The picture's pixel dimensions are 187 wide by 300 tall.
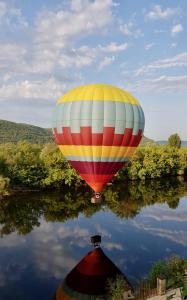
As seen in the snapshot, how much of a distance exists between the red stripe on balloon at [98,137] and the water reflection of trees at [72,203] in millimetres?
14848

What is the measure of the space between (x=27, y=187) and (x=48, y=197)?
6.70 metres

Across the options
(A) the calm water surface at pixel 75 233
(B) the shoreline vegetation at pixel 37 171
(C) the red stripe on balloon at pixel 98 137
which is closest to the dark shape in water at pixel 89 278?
(A) the calm water surface at pixel 75 233

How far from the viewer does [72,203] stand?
5088cm

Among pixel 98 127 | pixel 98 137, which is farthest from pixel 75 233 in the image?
pixel 98 127

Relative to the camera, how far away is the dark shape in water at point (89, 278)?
22266 millimetres

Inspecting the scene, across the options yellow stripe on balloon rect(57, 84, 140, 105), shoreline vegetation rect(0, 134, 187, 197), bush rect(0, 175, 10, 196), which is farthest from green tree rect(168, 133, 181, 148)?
yellow stripe on balloon rect(57, 84, 140, 105)

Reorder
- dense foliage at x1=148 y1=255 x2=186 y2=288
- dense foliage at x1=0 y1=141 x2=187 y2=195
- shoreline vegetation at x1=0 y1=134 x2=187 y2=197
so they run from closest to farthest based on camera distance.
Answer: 1. dense foliage at x1=148 y1=255 x2=186 y2=288
2. shoreline vegetation at x1=0 y1=134 x2=187 y2=197
3. dense foliage at x1=0 y1=141 x2=187 y2=195

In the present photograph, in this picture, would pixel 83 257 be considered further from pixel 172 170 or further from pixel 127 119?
pixel 172 170

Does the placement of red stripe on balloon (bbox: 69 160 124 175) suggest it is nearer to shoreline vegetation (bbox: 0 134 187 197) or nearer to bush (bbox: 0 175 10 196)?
bush (bbox: 0 175 10 196)

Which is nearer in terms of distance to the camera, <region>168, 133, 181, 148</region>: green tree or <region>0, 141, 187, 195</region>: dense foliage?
<region>0, 141, 187, 195</region>: dense foliage

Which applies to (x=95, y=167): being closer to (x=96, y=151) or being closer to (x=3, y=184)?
(x=96, y=151)

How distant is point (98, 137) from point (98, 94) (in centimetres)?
314

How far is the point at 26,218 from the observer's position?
42656 millimetres

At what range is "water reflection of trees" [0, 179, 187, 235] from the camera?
42.1 metres
